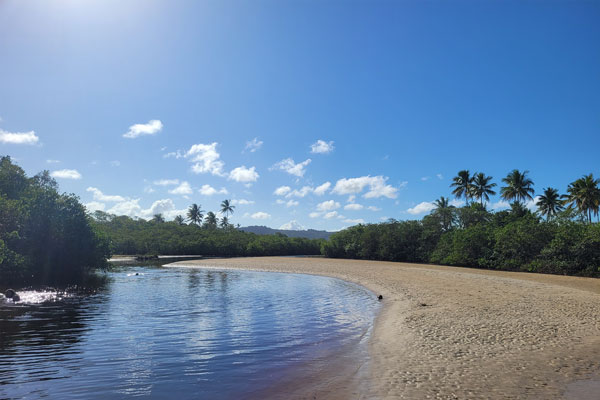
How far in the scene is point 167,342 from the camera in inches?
447

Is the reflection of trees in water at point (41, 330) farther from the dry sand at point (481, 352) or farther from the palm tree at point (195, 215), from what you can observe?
the palm tree at point (195, 215)

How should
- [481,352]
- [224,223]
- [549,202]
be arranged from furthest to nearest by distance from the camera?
[224,223] → [549,202] → [481,352]

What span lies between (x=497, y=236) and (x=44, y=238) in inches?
1875

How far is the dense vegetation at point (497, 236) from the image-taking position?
32625 mm

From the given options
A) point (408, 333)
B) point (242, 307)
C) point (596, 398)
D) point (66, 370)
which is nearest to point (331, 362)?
point (408, 333)

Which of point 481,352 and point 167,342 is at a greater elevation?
point 481,352

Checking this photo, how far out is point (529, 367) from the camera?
25.9ft

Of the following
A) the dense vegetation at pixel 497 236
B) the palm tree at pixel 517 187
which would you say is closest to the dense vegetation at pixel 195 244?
the dense vegetation at pixel 497 236

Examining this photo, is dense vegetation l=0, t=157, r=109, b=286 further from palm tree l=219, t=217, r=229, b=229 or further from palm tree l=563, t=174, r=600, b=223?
palm tree l=219, t=217, r=229, b=229

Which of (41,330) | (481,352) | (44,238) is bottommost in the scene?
(41,330)

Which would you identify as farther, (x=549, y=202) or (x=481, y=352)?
(x=549, y=202)

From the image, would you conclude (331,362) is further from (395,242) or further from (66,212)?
(395,242)

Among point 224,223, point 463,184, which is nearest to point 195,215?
point 224,223

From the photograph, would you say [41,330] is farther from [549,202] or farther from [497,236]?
[549,202]
